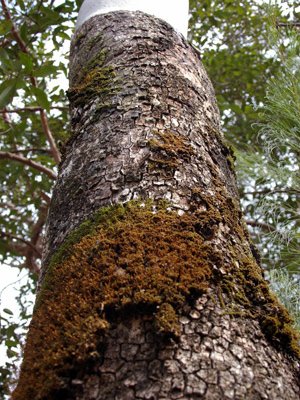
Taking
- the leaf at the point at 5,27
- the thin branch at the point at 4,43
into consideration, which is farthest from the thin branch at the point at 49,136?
the leaf at the point at 5,27

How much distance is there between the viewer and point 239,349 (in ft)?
2.34

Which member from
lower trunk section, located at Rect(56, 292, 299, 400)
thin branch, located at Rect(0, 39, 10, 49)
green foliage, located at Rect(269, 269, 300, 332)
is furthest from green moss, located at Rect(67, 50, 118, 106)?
Result: thin branch, located at Rect(0, 39, 10, 49)

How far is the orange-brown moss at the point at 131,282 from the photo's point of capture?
2.32 ft

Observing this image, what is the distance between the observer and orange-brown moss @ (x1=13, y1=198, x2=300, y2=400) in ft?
2.32

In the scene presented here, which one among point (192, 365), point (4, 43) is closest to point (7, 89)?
point (4, 43)

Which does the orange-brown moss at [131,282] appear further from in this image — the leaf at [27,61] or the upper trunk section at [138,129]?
the leaf at [27,61]

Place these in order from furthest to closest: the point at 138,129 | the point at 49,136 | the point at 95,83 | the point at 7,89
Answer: the point at 49,136
the point at 7,89
the point at 95,83
the point at 138,129

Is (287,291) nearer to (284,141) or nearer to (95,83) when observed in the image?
(284,141)

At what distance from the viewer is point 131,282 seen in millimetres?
768

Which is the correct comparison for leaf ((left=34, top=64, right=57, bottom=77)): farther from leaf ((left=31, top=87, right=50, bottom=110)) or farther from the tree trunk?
the tree trunk

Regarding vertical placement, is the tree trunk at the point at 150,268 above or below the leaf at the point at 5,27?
below

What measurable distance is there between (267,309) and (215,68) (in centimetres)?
366

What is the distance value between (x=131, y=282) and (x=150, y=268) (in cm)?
4

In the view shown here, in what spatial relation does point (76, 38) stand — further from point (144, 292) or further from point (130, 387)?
point (130, 387)
